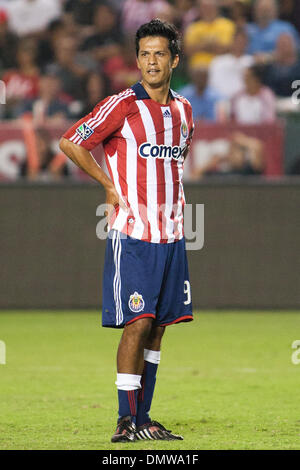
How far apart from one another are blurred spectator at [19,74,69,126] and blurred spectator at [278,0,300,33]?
386 centimetres

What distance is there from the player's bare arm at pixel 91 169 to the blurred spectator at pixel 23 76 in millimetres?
8354

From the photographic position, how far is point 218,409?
582 centimetres

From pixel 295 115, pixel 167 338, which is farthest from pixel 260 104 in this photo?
pixel 167 338

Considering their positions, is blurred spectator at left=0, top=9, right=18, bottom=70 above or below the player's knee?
above

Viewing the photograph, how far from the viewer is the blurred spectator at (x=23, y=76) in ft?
44.9

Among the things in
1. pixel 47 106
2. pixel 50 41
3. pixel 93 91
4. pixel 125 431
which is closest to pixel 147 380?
pixel 125 431

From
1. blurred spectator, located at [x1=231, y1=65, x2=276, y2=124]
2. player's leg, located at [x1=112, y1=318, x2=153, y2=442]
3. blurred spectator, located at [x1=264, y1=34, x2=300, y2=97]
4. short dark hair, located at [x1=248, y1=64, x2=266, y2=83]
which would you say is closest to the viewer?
player's leg, located at [x1=112, y1=318, x2=153, y2=442]

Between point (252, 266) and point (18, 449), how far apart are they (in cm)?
688

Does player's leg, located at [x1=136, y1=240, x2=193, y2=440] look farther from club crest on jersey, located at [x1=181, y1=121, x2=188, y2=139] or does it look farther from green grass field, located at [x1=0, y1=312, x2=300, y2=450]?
club crest on jersey, located at [x1=181, y1=121, x2=188, y2=139]

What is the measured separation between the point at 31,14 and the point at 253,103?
4751mm

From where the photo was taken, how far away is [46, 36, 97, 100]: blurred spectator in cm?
1351

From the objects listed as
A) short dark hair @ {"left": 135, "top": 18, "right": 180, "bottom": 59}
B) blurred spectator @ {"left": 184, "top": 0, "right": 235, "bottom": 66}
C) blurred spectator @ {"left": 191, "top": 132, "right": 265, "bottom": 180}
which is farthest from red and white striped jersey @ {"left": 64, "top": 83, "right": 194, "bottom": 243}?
blurred spectator @ {"left": 184, "top": 0, "right": 235, "bottom": 66}

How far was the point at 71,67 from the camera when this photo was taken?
14.0 meters
